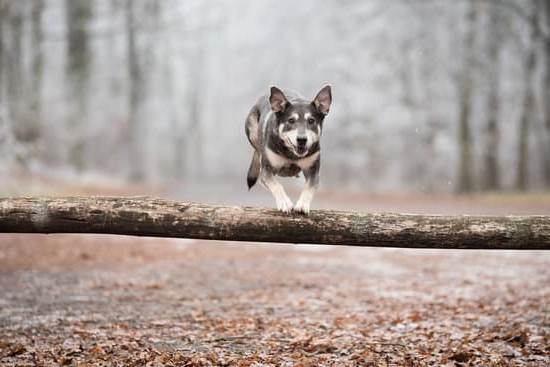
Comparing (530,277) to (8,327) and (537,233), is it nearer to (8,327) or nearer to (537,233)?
(537,233)

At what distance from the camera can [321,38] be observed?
3625cm

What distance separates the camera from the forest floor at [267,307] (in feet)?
19.0

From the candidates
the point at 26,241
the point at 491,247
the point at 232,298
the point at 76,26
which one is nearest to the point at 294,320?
the point at 232,298

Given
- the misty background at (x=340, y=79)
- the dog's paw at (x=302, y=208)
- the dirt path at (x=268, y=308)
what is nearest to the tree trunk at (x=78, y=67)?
the misty background at (x=340, y=79)

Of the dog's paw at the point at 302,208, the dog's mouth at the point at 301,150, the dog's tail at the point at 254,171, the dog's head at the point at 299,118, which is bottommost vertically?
the dog's paw at the point at 302,208

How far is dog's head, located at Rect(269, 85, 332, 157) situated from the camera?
18.0 feet

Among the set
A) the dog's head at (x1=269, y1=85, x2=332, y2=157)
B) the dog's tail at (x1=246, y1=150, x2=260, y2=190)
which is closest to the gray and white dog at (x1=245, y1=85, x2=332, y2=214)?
the dog's head at (x1=269, y1=85, x2=332, y2=157)

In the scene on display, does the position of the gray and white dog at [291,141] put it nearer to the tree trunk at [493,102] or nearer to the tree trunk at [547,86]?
the tree trunk at [547,86]

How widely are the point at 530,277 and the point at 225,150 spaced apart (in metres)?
59.4

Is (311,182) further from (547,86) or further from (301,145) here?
(547,86)

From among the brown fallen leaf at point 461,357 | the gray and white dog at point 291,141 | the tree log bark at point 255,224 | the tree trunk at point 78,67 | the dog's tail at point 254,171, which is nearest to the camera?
the tree log bark at point 255,224

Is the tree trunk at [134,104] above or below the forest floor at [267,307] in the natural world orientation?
above

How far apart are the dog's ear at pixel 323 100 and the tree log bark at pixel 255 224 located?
3.19 feet

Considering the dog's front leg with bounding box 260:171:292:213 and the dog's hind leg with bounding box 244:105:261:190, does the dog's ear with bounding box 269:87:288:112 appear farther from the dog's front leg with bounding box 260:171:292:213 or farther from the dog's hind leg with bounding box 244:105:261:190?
the dog's hind leg with bounding box 244:105:261:190
